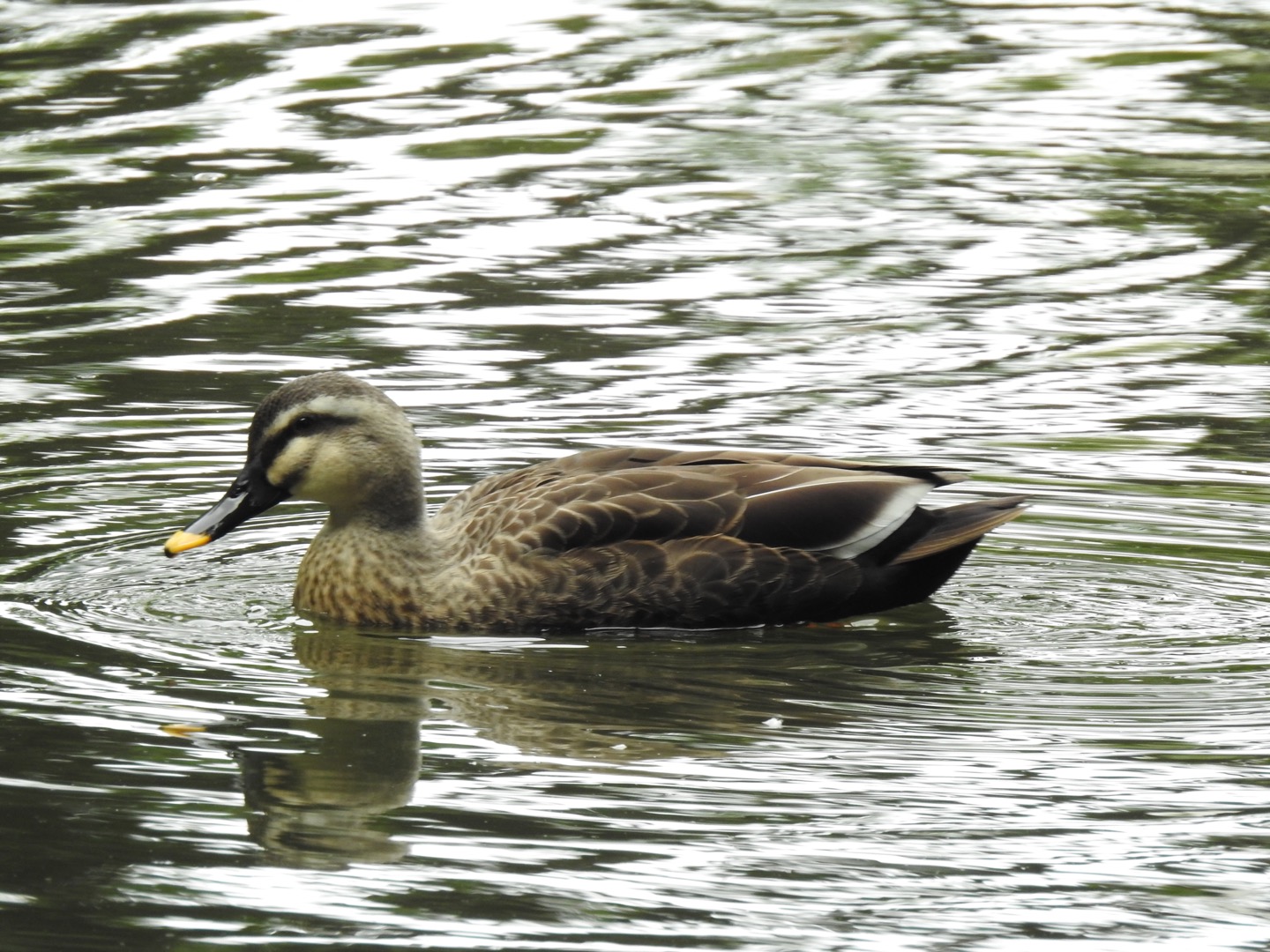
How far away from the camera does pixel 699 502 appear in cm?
958

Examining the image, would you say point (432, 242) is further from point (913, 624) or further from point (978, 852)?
point (978, 852)

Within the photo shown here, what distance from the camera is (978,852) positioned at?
269 inches

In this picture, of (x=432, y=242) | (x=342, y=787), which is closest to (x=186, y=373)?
(x=432, y=242)

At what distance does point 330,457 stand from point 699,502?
151 centimetres

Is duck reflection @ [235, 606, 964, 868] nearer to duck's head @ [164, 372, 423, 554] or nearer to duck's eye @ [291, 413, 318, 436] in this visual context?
duck's head @ [164, 372, 423, 554]

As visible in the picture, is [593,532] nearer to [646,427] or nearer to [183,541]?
[183,541]

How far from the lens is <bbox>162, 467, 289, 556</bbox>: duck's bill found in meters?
9.49

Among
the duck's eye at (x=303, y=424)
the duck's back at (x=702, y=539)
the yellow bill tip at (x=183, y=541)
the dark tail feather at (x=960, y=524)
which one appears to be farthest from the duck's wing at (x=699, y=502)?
the yellow bill tip at (x=183, y=541)

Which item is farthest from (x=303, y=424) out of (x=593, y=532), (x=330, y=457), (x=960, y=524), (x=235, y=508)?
(x=960, y=524)

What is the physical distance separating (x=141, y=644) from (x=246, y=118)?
374 inches

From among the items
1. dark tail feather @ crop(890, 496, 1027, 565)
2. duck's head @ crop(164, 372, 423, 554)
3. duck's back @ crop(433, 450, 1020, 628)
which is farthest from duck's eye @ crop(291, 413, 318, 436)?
dark tail feather @ crop(890, 496, 1027, 565)

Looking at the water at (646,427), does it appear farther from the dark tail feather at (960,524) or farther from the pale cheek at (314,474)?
the pale cheek at (314,474)

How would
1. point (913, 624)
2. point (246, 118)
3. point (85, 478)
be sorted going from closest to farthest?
point (913, 624) → point (85, 478) → point (246, 118)

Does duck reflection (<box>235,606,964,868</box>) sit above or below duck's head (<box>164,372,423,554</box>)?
below
